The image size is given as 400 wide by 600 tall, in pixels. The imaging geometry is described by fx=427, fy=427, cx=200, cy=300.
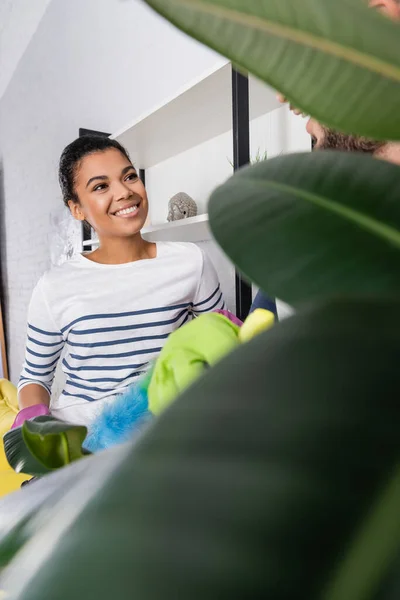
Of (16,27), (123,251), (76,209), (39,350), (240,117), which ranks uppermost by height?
(16,27)

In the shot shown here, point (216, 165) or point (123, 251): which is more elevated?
point (216, 165)

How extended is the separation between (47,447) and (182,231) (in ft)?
4.12

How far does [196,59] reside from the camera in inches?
61.9

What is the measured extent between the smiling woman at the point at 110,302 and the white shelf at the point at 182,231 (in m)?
0.07

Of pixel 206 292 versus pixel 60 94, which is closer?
pixel 206 292

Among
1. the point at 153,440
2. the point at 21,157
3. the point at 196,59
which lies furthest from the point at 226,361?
the point at 21,157

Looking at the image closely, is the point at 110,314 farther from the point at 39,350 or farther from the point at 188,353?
the point at 188,353

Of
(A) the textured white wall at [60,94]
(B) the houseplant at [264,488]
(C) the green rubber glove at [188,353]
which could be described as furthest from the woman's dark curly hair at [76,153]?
(B) the houseplant at [264,488]

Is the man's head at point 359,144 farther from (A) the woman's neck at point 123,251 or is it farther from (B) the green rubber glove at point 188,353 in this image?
(A) the woman's neck at point 123,251

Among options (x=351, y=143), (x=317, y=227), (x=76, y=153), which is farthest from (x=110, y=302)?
(x=317, y=227)

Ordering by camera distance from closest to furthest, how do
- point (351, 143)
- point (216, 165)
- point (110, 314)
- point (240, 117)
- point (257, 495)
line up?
point (257, 495), point (351, 143), point (240, 117), point (110, 314), point (216, 165)

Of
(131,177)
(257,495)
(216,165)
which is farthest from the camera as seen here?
(216,165)

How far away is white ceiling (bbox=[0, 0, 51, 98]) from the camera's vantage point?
2932mm

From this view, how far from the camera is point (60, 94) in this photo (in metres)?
2.81
